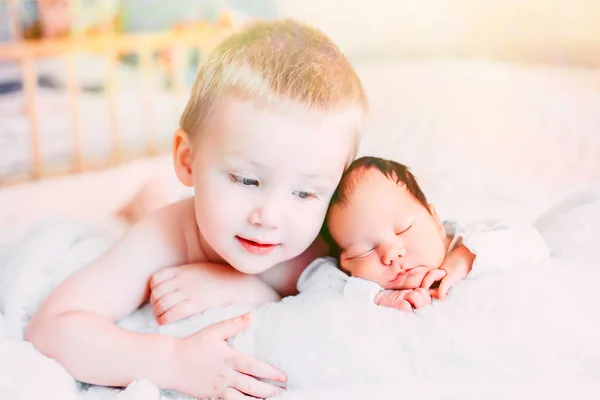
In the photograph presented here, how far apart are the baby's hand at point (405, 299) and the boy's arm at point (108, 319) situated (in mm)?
182

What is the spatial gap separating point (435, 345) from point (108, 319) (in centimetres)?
29

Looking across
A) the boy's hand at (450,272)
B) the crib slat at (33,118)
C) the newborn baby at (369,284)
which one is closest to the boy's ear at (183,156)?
the newborn baby at (369,284)

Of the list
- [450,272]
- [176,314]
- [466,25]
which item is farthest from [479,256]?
[466,25]

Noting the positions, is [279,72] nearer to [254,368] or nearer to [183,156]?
[183,156]

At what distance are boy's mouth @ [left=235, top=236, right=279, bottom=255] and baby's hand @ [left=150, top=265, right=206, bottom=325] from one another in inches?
3.5

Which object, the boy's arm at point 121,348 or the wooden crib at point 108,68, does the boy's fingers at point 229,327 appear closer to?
the boy's arm at point 121,348

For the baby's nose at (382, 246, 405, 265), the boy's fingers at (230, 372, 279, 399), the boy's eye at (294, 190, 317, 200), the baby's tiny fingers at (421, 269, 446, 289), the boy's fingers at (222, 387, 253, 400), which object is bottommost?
the boy's fingers at (222, 387, 253, 400)

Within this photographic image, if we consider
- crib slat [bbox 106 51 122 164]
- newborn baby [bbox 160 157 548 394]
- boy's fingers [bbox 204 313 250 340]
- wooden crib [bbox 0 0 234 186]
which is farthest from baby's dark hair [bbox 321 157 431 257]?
crib slat [bbox 106 51 122 164]

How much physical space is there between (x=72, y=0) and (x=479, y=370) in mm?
1027

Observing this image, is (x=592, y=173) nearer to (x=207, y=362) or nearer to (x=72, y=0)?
(x=207, y=362)

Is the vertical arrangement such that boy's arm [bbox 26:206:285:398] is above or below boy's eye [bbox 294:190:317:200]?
below

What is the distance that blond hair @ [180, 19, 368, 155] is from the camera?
51cm

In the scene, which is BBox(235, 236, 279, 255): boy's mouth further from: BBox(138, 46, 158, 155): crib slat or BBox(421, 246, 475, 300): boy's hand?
BBox(138, 46, 158, 155): crib slat

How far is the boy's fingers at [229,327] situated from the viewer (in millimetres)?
546
